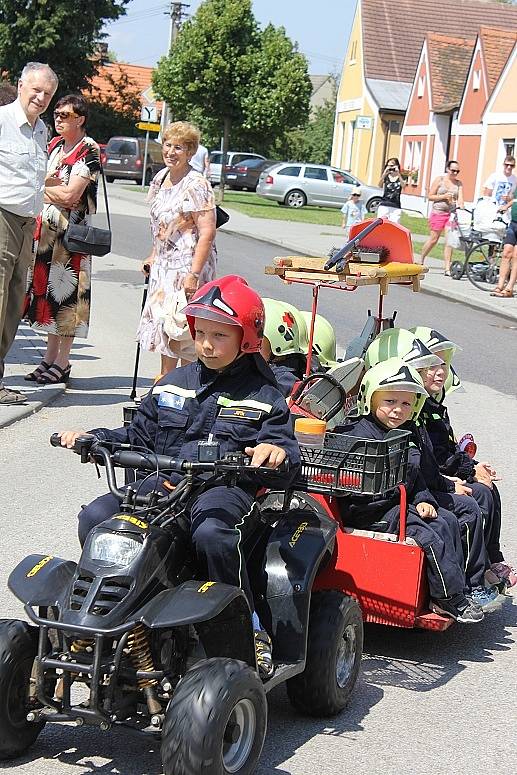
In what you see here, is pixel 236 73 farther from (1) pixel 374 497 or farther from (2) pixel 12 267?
(1) pixel 374 497

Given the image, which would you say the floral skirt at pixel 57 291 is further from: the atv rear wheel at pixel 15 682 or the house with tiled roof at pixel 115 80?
the house with tiled roof at pixel 115 80

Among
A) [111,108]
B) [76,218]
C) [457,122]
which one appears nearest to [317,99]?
[111,108]

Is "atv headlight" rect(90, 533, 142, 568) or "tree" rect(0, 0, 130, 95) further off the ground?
"tree" rect(0, 0, 130, 95)

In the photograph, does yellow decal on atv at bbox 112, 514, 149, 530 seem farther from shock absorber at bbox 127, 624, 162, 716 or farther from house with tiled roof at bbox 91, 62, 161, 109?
house with tiled roof at bbox 91, 62, 161, 109

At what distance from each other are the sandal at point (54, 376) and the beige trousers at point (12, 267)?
901mm

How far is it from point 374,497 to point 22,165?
4.59 metres

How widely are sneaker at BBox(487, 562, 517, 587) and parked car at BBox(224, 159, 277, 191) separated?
46805mm

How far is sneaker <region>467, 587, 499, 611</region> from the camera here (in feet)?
17.9

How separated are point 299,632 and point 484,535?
Result: 68.8 inches

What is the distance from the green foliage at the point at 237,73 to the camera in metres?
42.8

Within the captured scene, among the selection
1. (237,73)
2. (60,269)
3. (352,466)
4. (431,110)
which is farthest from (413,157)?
(352,466)

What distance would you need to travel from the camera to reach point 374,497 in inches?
205

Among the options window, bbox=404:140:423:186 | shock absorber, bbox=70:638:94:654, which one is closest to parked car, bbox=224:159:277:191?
window, bbox=404:140:423:186

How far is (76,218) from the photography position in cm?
979
